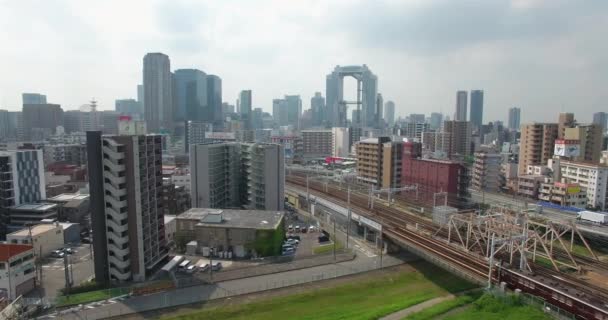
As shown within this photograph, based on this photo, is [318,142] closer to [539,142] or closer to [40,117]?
[539,142]

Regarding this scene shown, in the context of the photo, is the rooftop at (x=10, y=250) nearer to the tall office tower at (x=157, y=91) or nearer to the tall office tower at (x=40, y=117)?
the tall office tower at (x=40, y=117)

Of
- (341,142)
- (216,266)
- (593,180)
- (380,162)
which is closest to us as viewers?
(216,266)

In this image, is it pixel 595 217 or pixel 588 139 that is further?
pixel 588 139

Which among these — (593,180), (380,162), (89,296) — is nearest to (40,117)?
(380,162)

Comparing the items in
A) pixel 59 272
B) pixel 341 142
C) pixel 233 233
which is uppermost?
pixel 341 142

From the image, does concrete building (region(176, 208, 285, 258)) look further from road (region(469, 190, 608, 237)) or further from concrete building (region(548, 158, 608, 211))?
concrete building (region(548, 158, 608, 211))

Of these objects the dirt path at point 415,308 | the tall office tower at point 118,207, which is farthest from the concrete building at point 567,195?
the tall office tower at point 118,207
